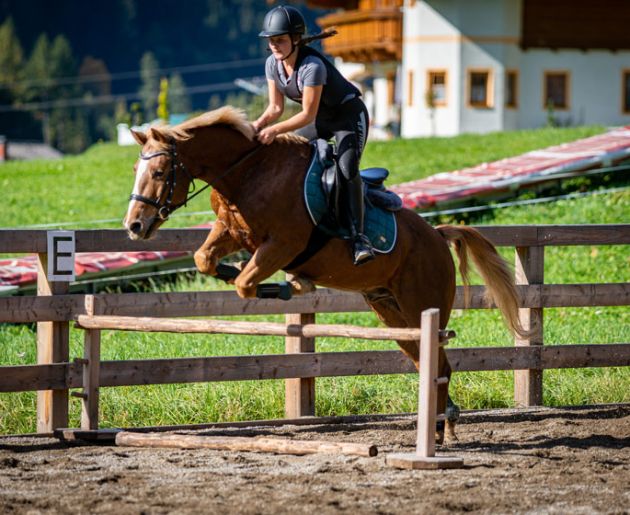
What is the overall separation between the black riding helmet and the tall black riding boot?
0.96 metres

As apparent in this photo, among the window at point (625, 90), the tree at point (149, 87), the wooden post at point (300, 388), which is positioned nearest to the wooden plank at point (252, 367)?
the wooden post at point (300, 388)

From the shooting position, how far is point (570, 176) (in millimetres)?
18656

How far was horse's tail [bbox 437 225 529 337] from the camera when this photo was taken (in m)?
7.81

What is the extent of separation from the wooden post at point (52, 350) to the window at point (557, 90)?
32.2m

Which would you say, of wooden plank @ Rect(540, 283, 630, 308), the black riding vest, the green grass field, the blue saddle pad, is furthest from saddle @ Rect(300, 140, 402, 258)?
wooden plank @ Rect(540, 283, 630, 308)

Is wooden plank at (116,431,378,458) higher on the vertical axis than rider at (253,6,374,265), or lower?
lower

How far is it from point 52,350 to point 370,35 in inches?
1330

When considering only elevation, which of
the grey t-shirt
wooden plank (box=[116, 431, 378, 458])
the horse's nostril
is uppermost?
the grey t-shirt

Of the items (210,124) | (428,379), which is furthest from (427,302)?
(210,124)

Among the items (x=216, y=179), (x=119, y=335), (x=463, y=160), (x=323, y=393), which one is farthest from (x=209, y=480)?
(x=463, y=160)

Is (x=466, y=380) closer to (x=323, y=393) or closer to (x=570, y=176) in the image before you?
(x=323, y=393)

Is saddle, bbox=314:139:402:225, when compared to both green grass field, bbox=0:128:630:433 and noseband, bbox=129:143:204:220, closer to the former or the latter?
noseband, bbox=129:143:204:220

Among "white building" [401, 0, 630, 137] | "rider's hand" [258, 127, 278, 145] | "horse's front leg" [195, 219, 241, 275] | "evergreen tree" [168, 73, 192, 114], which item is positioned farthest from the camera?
"evergreen tree" [168, 73, 192, 114]

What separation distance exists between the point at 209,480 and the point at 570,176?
13835 millimetres
